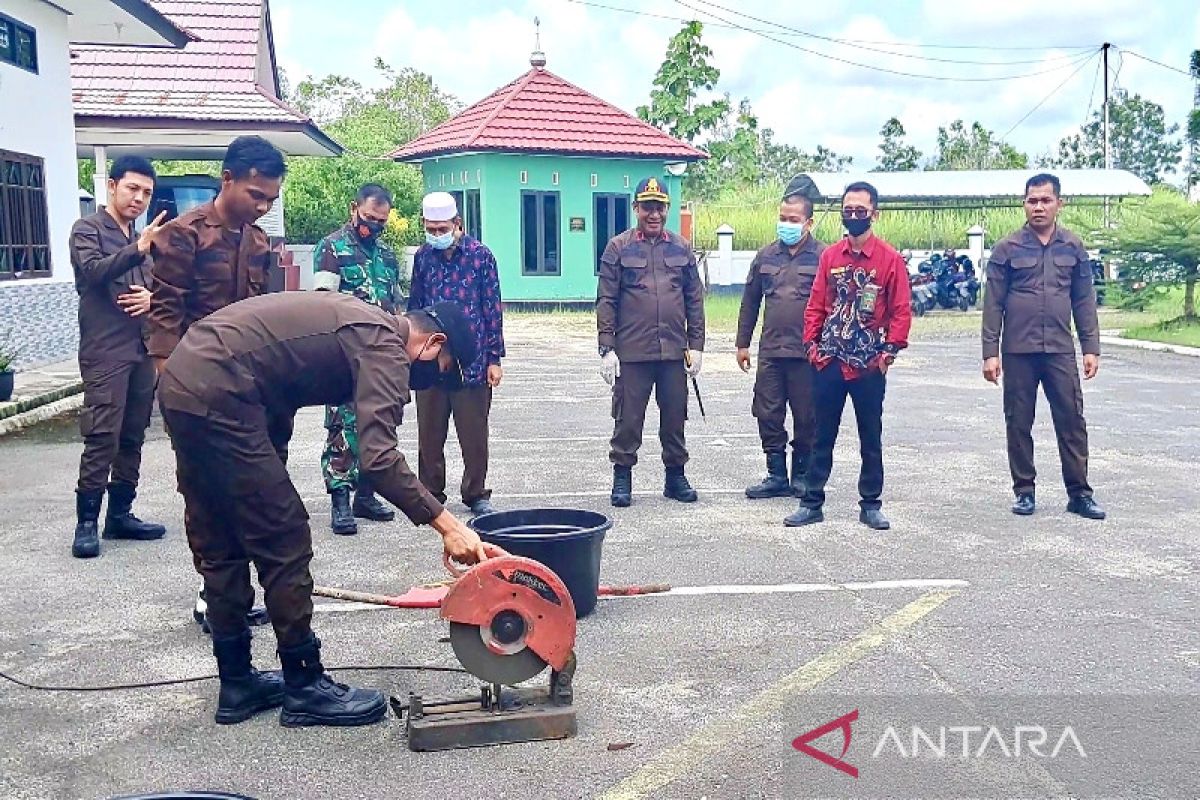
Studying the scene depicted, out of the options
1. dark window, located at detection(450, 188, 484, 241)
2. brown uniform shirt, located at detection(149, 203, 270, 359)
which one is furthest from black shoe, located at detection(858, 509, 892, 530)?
dark window, located at detection(450, 188, 484, 241)

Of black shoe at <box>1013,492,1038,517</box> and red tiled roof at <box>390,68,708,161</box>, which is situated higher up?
red tiled roof at <box>390,68,708,161</box>

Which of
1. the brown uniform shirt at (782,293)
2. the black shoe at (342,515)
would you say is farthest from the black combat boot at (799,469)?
the black shoe at (342,515)

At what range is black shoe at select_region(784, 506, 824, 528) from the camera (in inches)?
283

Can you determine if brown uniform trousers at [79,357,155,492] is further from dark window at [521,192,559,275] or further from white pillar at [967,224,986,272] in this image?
white pillar at [967,224,986,272]

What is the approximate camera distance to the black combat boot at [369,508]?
7402 mm

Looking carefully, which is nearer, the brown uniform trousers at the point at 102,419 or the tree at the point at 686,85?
the brown uniform trousers at the point at 102,419

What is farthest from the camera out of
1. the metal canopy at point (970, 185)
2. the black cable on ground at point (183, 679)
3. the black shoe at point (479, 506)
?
the metal canopy at point (970, 185)

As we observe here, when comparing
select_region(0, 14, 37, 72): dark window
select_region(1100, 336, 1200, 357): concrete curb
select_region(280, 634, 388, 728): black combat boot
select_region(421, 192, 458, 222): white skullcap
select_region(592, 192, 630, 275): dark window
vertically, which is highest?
select_region(0, 14, 37, 72): dark window

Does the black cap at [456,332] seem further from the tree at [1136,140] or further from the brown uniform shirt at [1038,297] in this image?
the tree at [1136,140]

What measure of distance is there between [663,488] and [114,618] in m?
3.97

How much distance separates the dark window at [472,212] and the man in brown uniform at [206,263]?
21.0m

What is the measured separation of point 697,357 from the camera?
7918 millimetres

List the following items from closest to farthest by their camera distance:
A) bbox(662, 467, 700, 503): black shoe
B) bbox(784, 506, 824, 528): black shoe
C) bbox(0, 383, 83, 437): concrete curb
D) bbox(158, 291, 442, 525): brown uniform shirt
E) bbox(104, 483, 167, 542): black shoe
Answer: bbox(158, 291, 442, 525): brown uniform shirt, bbox(104, 483, 167, 542): black shoe, bbox(784, 506, 824, 528): black shoe, bbox(662, 467, 700, 503): black shoe, bbox(0, 383, 83, 437): concrete curb

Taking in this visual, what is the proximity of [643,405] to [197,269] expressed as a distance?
333cm
